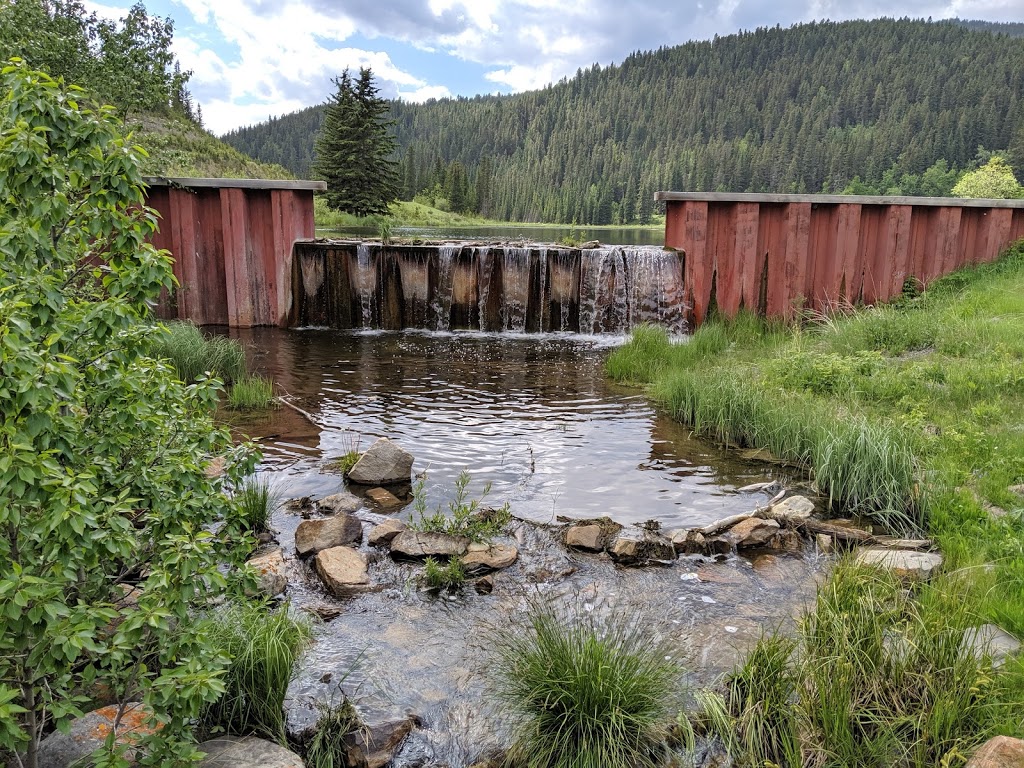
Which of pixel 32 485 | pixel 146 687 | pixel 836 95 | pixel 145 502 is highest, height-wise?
pixel 836 95

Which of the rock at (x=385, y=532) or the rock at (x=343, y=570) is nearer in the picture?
the rock at (x=343, y=570)

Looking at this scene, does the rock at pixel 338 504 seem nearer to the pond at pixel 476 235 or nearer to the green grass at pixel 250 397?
the green grass at pixel 250 397

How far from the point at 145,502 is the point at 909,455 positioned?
633 centimetres

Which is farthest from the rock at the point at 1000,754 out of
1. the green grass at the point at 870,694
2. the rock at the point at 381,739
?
the rock at the point at 381,739

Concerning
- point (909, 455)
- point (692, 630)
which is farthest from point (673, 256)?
point (692, 630)

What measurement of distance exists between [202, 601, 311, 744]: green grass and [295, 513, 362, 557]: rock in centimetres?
184

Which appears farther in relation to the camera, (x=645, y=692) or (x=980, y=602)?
(x=980, y=602)

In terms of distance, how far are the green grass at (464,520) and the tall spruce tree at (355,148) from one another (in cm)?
4608

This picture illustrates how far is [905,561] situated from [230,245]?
1380cm

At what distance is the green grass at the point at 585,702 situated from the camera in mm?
3602

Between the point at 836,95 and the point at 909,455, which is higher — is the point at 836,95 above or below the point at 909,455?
above

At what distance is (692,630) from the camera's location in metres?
4.91

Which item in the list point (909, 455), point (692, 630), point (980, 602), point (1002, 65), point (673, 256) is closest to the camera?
point (980, 602)

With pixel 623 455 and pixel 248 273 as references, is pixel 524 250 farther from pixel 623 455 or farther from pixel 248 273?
pixel 623 455
